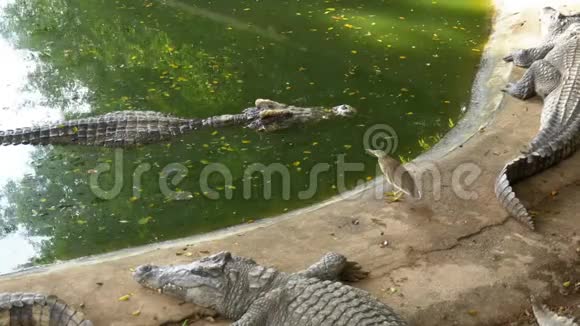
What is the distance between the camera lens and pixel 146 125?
751 cm

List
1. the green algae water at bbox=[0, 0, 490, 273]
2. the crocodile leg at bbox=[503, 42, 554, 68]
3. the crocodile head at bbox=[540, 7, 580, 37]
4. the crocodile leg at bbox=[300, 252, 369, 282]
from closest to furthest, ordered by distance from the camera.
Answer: the crocodile leg at bbox=[300, 252, 369, 282] < the green algae water at bbox=[0, 0, 490, 273] < the crocodile leg at bbox=[503, 42, 554, 68] < the crocodile head at bbox=[540, 7, 580, 37]

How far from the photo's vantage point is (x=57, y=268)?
5.23m

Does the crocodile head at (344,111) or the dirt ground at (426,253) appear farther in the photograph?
the crocodile head at (344,111)

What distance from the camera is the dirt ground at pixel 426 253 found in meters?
4.53

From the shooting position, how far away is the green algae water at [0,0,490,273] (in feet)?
20.3

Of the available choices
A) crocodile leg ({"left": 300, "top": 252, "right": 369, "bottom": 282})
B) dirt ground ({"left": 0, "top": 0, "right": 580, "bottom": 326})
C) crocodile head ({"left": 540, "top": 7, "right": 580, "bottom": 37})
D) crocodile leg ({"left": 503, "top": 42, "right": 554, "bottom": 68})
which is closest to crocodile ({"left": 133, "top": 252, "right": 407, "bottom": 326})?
crocodile leg ({"left": 300, "top": 252, "right": 369, "bottom": 282})

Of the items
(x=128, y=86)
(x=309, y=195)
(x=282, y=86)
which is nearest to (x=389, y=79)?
(x=282, y=86)

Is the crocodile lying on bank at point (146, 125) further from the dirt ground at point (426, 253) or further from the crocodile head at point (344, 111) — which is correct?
the dirt ground at point (426, 253)

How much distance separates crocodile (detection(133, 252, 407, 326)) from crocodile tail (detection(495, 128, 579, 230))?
1512mm

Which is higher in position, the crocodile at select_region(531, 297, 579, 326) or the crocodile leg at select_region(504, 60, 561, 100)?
the crocodile leg at select_region(504, 60, 561, 100)

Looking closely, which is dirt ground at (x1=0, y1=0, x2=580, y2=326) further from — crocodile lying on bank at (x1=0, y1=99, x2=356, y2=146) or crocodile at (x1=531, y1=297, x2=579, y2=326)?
crocodile lying on bank at (x1=0, y1=99, x2=356, y2=146)

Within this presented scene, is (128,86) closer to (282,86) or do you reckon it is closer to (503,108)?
(282,86)

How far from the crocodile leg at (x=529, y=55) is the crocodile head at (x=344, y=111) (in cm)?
274

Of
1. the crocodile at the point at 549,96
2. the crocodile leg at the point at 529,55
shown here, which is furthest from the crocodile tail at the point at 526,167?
the crocodile leg at the point at 529,55
